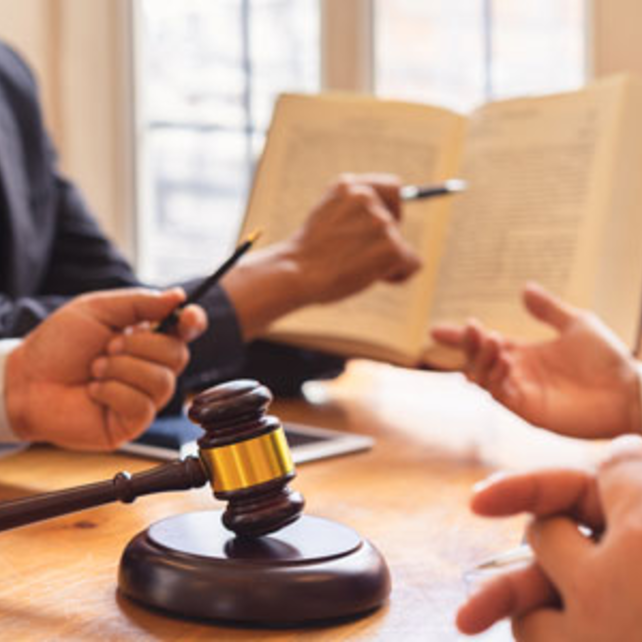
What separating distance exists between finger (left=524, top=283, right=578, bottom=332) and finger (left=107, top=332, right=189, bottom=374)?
1.26 ft

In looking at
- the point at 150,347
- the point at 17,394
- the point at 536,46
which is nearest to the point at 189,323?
the point at 150,347

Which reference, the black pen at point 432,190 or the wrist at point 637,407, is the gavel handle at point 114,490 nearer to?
the wrist at point 637,407

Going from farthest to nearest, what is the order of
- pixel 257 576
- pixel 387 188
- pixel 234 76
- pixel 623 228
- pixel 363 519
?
pixel 234 76
pixel 387 188
pixel 623 228
pixel 363 519
pixel 257 576

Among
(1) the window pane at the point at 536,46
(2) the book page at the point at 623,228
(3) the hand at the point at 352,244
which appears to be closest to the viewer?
(2) the book page at the point at 623,228

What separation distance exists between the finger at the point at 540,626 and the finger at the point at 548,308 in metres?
0.76

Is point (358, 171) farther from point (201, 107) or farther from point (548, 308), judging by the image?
point (201, 107)

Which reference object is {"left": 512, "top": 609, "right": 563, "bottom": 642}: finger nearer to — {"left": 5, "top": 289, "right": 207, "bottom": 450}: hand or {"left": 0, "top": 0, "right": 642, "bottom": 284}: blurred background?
{"left": 5, "top": 289, "right": 207, "bottom": 450}: hand

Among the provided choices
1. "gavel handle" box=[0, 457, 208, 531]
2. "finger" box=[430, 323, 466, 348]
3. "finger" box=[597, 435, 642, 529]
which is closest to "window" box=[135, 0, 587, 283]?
"finger" box=[430, 323, 466, 348]

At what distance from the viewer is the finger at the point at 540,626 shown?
56 cm

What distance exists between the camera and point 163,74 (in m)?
2.76

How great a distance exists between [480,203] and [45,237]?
652 mm

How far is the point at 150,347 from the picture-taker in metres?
1.17

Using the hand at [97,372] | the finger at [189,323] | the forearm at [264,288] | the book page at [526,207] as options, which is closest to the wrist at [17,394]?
the hand at [97,372]

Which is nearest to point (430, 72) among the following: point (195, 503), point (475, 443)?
point (475, 443)
